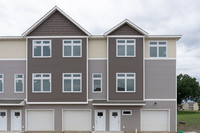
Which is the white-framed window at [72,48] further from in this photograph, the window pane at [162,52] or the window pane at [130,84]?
the window pane at [162,52]

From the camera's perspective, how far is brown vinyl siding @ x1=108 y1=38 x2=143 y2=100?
14977 mm

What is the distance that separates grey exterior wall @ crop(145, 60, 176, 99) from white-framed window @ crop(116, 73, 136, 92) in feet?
4.03

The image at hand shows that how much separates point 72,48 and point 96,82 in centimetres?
343

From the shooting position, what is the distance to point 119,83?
1519 centimetres

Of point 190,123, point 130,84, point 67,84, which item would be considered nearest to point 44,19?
point 67,84

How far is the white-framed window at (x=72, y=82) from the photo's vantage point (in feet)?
49.9

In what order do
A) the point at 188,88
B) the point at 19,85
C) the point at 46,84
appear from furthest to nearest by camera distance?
the point at 188,88, the point at 19,85, the point at 46,84

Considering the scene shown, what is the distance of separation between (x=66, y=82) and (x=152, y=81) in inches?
278

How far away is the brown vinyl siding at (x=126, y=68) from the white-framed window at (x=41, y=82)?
16.6 ft

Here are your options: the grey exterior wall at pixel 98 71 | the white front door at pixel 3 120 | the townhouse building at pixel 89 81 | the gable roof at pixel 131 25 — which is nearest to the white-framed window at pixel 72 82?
the townhouse building at pixel 89 81

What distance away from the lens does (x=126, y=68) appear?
15102 millimetres

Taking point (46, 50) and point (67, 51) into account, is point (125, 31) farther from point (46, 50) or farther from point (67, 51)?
point (46, 50)

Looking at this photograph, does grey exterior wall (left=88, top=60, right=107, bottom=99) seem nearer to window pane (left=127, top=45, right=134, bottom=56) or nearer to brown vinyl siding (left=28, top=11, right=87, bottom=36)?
window pane (left=127, top=45, right=134, bottom=56)

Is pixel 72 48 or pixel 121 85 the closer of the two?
pixel 121 85
